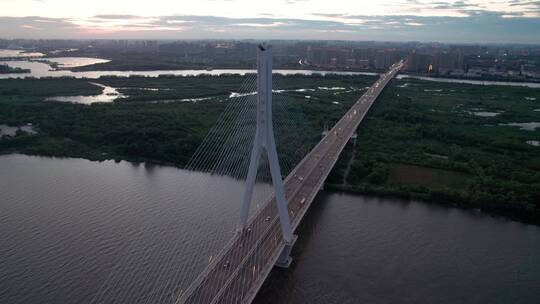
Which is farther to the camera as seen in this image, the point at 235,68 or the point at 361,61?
the point at 361,61

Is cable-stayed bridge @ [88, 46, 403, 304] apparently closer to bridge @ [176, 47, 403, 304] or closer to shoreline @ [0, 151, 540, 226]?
bridge @ [176, 47, 403, 304]

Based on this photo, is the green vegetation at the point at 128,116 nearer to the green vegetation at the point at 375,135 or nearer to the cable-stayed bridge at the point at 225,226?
the green vegetation at the point at 375,135

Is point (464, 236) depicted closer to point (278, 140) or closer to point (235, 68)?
point (278, 140)

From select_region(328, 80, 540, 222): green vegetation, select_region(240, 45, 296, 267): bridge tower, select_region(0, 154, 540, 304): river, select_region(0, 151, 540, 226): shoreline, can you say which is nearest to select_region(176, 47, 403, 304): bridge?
select_region(240, 45, 296, 267): bridge tower

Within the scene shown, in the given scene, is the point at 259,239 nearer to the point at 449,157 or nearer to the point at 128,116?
the point at 449,157

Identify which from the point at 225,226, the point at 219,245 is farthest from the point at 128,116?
the point at 219,245

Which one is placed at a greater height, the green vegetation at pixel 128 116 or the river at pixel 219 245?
the green vegetation at pixel 128 116

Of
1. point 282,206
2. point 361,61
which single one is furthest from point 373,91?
point 361,61

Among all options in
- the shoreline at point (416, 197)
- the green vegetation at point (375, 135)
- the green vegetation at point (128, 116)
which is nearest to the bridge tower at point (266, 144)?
the shoreline at point (416, 197)
